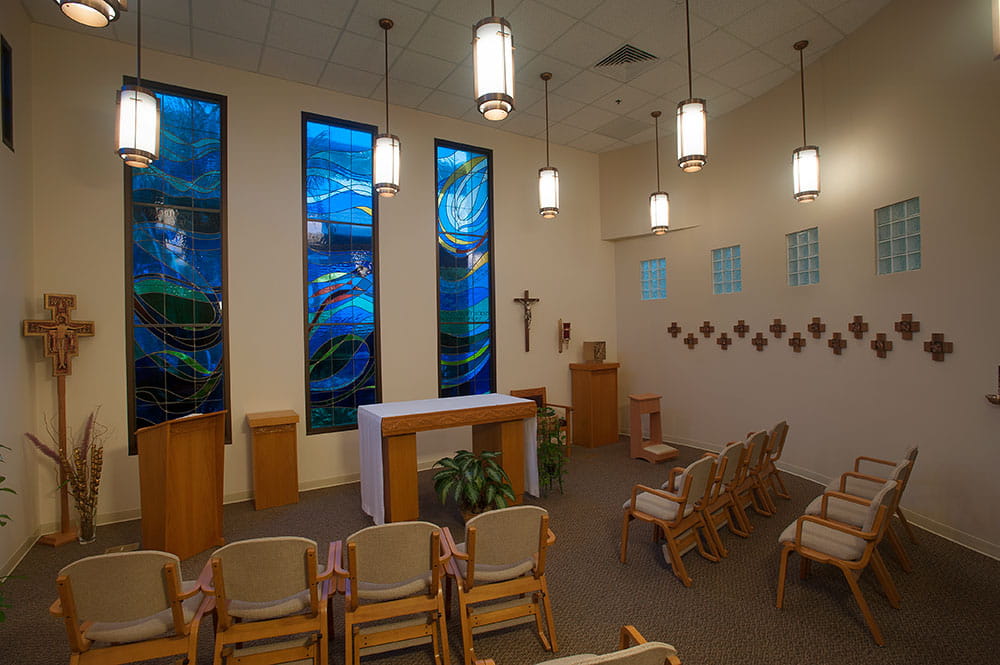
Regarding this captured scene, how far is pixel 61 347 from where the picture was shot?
3.88m

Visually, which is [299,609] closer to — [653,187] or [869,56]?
[869,56]

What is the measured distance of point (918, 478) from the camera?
13.0 feet

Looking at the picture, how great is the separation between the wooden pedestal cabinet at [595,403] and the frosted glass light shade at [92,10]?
5.69 meters

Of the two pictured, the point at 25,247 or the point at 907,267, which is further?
the point at 907,267

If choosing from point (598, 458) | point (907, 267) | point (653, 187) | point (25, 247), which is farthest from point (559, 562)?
point (653, 187)

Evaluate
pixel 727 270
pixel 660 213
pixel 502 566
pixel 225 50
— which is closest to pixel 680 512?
pixel 502 566

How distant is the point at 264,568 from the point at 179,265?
137 inches

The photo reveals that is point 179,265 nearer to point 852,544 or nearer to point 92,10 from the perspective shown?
point 92,10

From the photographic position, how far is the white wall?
134 inches

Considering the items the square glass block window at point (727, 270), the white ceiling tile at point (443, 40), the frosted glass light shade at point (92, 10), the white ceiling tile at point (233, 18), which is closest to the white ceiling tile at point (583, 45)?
the white ceiling tile at point (443, 40)

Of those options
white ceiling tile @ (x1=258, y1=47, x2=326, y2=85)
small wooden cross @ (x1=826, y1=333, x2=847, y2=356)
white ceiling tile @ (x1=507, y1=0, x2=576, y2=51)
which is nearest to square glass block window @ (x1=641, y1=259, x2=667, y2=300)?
small wooden cross @ (x1=826, y1=333, x2=847, y2=356)

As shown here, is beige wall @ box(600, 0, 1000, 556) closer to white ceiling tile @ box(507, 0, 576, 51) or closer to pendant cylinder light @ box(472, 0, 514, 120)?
white ceiling tile @ box(507, 0, 576, 51)

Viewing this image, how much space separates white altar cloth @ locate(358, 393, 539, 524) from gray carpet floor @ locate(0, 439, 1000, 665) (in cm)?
29

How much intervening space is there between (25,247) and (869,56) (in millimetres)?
6743
